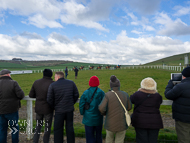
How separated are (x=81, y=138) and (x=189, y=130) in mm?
2599

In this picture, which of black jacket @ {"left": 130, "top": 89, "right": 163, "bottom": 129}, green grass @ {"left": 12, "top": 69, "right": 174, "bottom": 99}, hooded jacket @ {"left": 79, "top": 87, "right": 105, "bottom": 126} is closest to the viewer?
black jacket @ {"left": 130, "top": 89, "right": 163, "bottom": 129}

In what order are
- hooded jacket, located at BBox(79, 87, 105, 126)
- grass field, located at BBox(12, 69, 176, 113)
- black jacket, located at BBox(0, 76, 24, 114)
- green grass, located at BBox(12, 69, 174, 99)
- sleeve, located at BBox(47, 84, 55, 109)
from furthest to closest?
green grass, located at BBox(12, 69, 174, 99) < grass field, located at BBox(12, 69, 176, 113) < black jacket, located at BBox(0, 76, 24, 114) < sleeve, located at BBox(47, 84, 55, 109) < hooded jacket, located at BBox(79, 87, 105, 126)

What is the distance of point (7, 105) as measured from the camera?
353cm

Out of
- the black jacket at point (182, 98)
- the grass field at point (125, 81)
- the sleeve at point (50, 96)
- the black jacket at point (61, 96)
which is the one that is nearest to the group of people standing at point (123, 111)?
the black jacket at point (182, 98)

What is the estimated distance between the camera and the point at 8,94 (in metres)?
3.53

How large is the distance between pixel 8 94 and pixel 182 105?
372 centimetres

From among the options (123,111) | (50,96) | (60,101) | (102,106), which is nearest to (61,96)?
(60,101)

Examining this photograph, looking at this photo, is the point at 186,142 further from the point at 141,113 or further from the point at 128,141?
the point at 128,141

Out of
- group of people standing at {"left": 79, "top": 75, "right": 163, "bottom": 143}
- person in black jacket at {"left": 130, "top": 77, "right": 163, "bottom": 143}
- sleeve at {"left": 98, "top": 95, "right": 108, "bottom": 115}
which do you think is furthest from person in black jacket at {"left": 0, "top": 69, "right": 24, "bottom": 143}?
person in black jacket at {"left": 130, "top": 77, "right": 163, "bottom": 143}

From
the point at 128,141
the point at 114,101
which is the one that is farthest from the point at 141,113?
the point at 128,141

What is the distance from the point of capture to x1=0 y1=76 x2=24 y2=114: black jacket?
11.5ft

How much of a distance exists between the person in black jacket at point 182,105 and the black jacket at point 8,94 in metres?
3.34

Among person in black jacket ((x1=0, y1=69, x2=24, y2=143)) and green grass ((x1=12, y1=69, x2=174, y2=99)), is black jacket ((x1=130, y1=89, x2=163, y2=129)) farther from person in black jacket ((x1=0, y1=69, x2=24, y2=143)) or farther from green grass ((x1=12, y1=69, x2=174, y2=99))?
green grass ((x1=12, y1=69, x2=174, y2=99))

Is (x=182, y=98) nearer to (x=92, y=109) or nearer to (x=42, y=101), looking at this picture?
(x=92, y=109)
